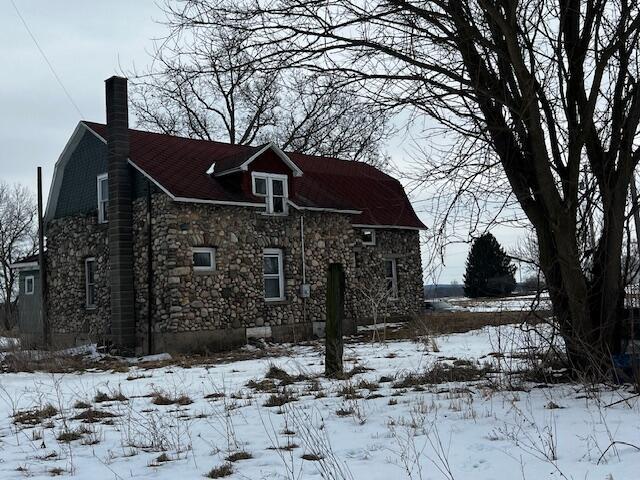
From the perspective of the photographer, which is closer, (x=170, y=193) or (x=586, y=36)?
(x=586, y=36)

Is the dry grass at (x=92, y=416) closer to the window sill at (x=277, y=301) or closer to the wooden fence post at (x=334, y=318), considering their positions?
the wooden fence post at (x=334, y=318)

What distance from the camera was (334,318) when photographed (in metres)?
9.60

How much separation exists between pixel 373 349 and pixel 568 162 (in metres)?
8.05

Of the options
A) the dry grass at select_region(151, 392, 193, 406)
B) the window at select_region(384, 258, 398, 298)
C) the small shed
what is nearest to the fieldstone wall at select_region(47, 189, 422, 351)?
the window at select_region(384, 258, 398, 298)

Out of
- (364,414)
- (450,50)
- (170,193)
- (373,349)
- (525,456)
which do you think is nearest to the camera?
(525,456)

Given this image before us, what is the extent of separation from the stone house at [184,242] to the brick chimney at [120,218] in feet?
0.09

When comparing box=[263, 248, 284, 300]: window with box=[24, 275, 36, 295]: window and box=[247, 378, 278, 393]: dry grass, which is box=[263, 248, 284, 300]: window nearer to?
box=[247, 378, 278, 393]: dry grass

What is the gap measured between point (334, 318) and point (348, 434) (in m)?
3.80

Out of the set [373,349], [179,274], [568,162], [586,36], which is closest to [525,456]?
[568,162]

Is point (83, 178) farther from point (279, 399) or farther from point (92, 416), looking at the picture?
point (279, 399)

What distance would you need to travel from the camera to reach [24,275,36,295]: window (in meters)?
25.4

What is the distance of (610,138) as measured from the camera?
7.59 m

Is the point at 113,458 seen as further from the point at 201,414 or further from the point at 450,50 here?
the point at 450,50

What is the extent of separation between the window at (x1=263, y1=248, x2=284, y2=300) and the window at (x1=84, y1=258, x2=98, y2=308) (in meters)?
5.29
